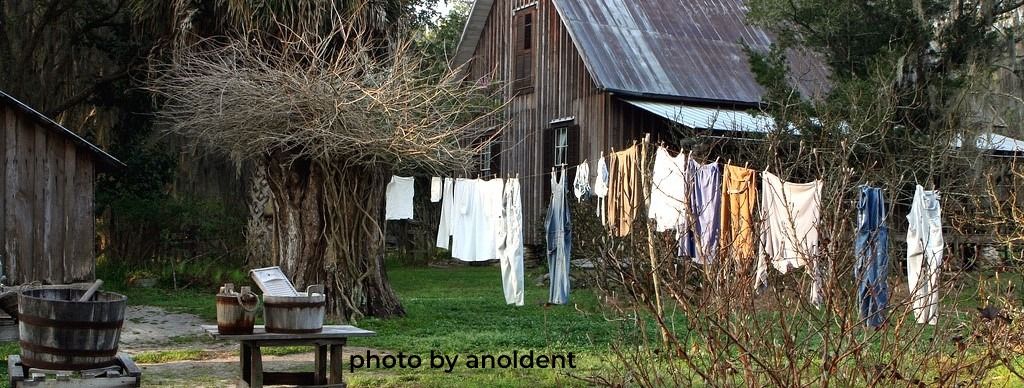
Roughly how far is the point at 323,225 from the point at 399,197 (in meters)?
1.18

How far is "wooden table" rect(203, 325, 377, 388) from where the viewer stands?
7891mm

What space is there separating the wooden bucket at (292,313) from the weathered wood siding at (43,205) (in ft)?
25.6

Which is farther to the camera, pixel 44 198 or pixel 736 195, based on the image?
pixel 44 198

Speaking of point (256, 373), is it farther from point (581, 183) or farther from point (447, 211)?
point (447, 211)

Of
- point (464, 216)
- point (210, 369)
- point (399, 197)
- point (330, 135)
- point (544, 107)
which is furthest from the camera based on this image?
point (544, 107)

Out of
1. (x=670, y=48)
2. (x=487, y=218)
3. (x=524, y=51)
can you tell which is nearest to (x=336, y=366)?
(x=487, y=218)

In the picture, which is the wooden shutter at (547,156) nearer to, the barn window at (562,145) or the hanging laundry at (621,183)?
the barn window at (562,145)

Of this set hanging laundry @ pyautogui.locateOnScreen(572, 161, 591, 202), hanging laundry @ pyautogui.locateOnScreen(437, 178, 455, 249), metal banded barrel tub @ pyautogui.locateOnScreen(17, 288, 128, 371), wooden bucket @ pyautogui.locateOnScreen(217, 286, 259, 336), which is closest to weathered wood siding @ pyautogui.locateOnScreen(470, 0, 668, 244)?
hanging laundry @ pyautogui.locateOnScreen(437, 178, 455, 249)

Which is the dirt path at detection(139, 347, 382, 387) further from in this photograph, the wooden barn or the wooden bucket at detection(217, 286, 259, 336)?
the wooden barn

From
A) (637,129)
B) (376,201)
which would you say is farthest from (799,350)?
(637,129)

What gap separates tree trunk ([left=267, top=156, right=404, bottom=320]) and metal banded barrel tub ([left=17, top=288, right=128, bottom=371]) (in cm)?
588

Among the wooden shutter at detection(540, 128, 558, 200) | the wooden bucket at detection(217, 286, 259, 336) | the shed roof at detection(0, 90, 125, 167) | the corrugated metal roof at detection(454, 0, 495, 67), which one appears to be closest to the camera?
the wooden bucket at detection(217, 286, 259, 336)

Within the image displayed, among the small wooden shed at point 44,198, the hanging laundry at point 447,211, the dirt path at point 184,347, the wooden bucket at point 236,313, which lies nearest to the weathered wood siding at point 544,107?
the hanging laundry at point 447,211

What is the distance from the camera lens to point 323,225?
13406mm
